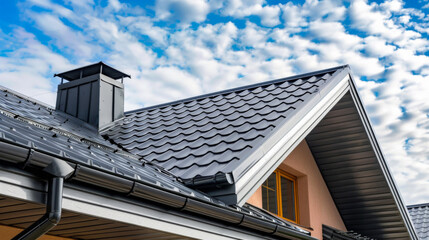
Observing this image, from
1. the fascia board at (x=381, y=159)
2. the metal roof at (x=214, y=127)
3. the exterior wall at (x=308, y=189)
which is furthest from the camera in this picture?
the exterior wall at (x=308, y=189)

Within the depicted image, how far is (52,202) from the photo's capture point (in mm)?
3234

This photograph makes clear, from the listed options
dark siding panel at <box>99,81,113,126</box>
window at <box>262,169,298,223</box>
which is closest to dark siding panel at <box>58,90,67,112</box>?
dark siding panel at <box>99,81,113,126</box>

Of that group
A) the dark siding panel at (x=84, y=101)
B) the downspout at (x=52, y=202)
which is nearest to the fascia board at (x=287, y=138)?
the downspout at (x=52, y=202)

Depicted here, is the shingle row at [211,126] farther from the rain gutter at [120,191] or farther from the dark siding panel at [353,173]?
the dark siding panel at [353,173]

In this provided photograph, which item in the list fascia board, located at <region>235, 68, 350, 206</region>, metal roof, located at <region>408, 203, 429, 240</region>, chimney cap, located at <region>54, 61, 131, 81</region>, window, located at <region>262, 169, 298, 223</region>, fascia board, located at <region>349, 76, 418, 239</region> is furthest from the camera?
metal roof, located at <region>408, 203, 429, 240</region>

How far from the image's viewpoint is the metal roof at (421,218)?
44.5 ft

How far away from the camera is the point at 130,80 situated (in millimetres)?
9391

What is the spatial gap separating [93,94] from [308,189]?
13.0 ft

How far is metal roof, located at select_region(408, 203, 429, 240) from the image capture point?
13.6 metres

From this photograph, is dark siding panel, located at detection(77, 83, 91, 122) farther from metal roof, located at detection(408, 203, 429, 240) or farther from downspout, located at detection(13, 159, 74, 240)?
metal roof, located at detection(408, 203, 429, 240)

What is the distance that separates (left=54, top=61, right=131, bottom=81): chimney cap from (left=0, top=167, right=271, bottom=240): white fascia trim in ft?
15.9

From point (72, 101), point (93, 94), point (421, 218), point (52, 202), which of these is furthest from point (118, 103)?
point (421, 218)

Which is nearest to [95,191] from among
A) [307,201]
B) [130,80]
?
[130,80]

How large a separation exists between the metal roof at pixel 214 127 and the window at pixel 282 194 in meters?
1.38
